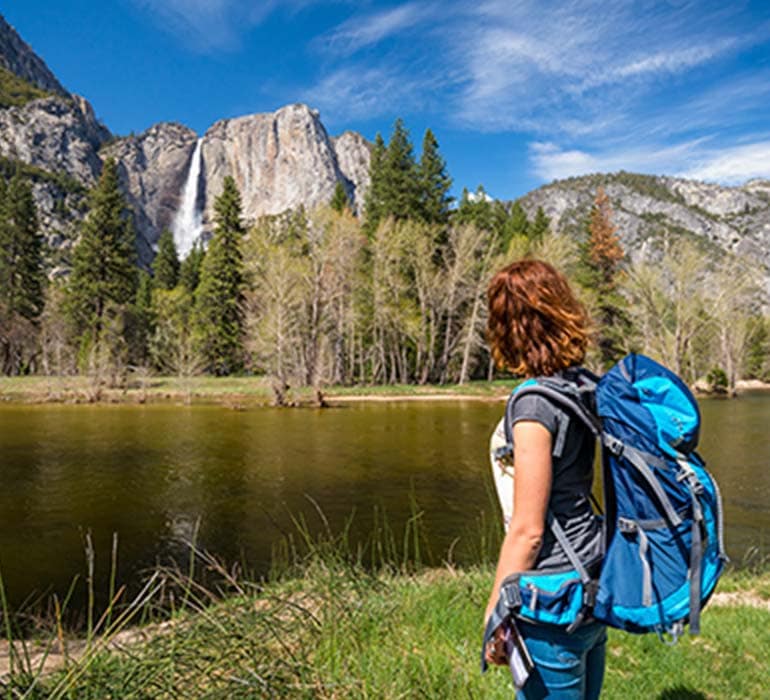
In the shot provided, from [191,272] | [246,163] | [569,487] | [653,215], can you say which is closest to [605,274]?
[191,272]

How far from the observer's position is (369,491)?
11406 mm

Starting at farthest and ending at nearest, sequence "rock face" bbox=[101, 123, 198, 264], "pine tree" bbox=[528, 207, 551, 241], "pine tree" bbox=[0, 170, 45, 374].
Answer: "rock face" bbox=[101, 123, 198, 264], "pine tree" bbox=[528, 207, 551, 241], "pine tree" bbox=[0, 170, 45, 374]

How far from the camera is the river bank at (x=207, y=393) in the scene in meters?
29.4

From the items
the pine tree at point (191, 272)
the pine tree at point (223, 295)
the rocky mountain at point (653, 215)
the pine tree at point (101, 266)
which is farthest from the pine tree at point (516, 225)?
the rocky mountain at point (653, 215)

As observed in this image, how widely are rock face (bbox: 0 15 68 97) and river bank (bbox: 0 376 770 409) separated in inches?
5643

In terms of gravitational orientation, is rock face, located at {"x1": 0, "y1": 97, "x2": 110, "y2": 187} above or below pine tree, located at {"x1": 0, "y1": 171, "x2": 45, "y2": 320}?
above

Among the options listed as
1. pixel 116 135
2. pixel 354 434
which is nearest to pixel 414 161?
pixel 354 434

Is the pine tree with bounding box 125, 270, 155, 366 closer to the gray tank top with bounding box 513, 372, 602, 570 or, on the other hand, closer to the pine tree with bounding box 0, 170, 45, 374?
the pine tree with bounding box 0, 170, 45, 374

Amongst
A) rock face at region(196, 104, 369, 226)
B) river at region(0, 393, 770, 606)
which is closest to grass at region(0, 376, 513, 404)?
river at region(0, 393, 770, 606)

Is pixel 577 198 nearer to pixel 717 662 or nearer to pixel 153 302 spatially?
pixel 153 302

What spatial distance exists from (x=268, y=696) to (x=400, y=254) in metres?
37.1

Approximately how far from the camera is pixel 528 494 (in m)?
1.70

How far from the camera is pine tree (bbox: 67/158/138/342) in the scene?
43500mm

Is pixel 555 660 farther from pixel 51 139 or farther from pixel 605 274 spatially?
pixel 51 139
